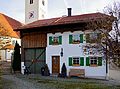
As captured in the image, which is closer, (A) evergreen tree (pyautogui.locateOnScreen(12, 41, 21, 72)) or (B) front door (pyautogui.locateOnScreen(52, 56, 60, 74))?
(B) front door (pyautogui.locateOnScreen(52, 56, 60, 74))

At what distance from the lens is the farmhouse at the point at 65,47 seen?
28750mm

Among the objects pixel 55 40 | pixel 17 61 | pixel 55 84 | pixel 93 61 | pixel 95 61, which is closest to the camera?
pixel 55 84

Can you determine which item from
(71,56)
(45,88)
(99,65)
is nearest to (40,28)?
(71,56)

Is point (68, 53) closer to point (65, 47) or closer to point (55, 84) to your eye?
point (65, 47)

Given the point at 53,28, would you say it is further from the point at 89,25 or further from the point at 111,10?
the point at 111,10

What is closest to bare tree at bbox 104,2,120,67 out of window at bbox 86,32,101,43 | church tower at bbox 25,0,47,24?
window at bbox 86,32,101,43

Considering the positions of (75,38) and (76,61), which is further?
(75,38)

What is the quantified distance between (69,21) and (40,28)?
4.00 m

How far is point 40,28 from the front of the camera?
34.5 m

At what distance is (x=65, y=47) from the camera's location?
32.0 m

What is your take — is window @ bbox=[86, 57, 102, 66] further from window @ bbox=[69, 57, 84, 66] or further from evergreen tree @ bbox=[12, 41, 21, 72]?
evergreen tree @ bbox=[12, 41, 21, 72]

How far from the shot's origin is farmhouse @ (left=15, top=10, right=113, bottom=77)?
94.3 ft

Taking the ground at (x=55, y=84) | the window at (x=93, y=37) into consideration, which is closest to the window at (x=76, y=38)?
the window at (x=93, y=37)

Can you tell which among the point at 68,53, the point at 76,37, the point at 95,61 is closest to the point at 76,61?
the point at 68,53
